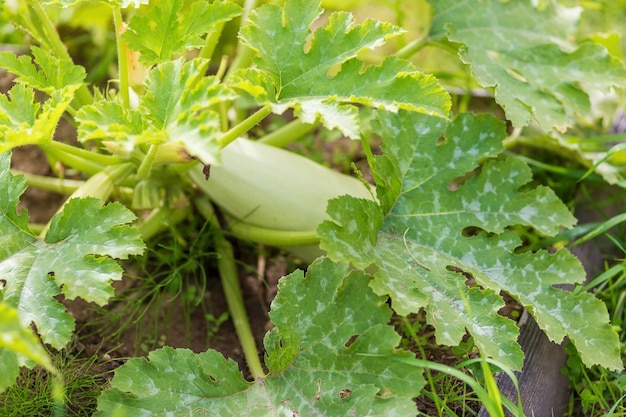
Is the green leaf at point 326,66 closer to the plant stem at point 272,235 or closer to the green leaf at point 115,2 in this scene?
the green leaf at point 115,2

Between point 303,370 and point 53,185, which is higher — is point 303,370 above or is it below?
below

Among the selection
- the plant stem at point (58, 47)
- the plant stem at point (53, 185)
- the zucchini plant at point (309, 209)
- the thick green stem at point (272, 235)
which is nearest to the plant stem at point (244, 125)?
the zucchini plant at point (309, 209)

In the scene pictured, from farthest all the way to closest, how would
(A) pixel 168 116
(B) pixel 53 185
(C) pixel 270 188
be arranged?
(B) pixel 53 185 < (C) pixel 270 188 < (A) pixel 168 116

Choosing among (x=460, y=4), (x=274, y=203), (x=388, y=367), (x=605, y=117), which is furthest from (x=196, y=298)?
(x=605, y=117)

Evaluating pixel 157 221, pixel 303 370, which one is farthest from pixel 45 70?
pixel 303 370

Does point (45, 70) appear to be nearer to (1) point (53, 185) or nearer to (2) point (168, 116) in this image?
(2) point (168, 116)

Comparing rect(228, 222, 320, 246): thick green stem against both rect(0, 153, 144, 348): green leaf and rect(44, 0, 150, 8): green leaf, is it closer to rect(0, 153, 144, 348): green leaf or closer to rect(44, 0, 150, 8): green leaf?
rect(0, 153, 144, 348): green leaf
